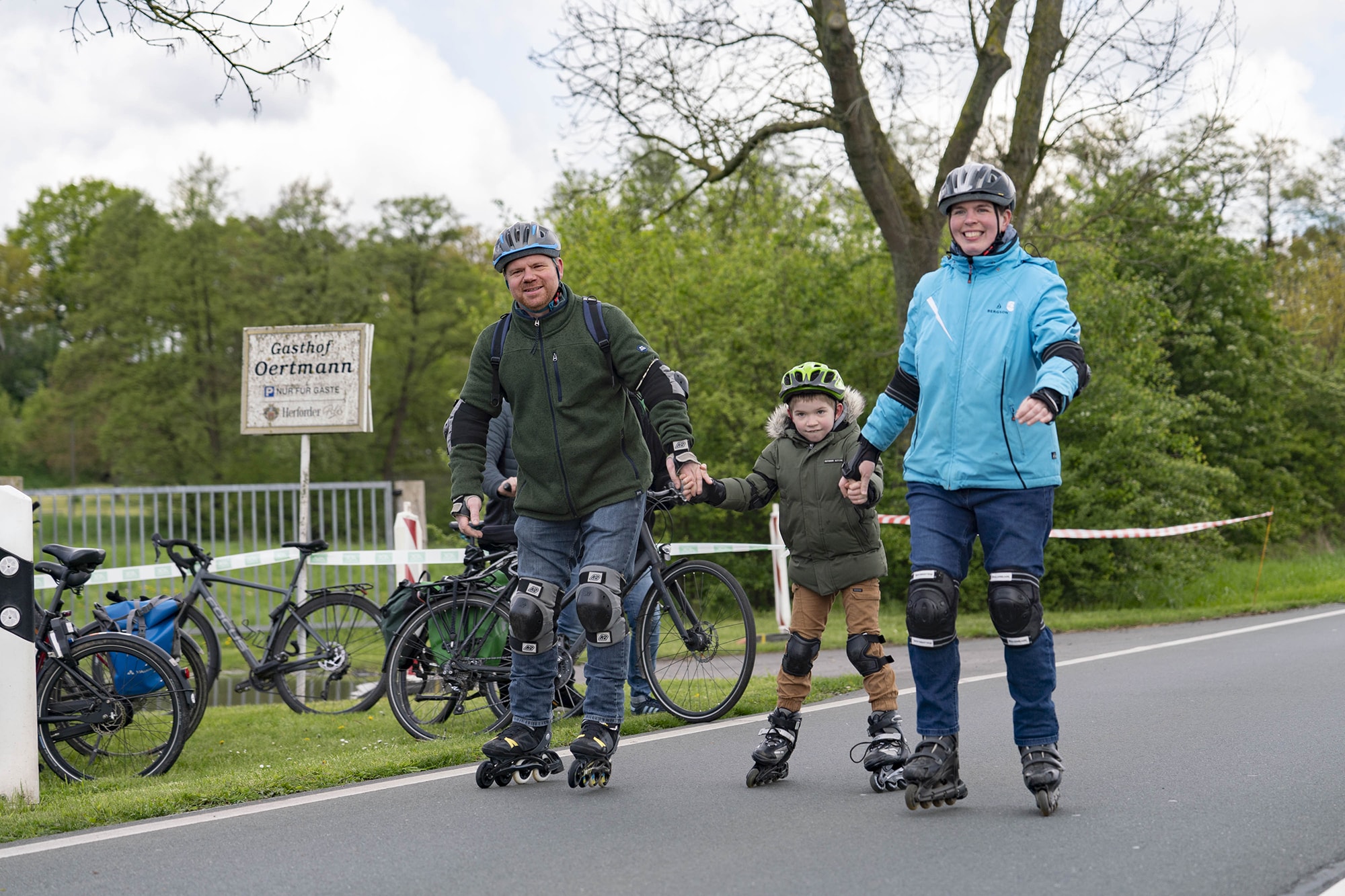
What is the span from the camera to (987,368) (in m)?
4.67

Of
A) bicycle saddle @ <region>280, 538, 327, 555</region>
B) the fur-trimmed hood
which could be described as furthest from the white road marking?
bicycle saddle @ <region>280, 538, 327, 555</region>

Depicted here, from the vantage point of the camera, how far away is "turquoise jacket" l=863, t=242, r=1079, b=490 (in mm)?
4629

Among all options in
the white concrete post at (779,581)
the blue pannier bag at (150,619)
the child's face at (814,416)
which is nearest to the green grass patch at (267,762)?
the blue pannier bag at (150,619)

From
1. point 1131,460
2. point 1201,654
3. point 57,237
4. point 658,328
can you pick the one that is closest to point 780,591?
point 1201,654

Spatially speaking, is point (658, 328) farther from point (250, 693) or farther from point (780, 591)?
point (250, 693)

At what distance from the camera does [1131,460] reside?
16.9 metres

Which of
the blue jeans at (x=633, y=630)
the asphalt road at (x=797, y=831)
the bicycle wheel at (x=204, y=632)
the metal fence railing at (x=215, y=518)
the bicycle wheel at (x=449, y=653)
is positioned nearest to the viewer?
the asphalt road at (x=797, y=831)

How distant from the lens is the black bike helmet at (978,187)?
4.69 meters

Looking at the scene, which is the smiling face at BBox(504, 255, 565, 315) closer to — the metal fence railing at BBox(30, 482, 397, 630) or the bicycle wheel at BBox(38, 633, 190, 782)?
the bicycle wheel at BBox(38, 633, 190, 782)

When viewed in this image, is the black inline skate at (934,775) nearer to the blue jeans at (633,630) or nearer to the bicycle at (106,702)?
the blue jeans at (633,630)

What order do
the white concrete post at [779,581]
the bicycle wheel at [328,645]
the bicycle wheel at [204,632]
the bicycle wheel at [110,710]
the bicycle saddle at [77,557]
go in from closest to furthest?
the bicycle wheel at [110,710] → the bicycle saddle at [77,557] → the bicycle wheel at [204,632] → the bicycle wheel at [328,645] → the white concrete post at [779,581]

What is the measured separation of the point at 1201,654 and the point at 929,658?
5.71 m

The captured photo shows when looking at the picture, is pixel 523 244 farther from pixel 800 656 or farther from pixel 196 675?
pixel 196 675

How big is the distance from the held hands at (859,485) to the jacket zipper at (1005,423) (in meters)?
0.59
